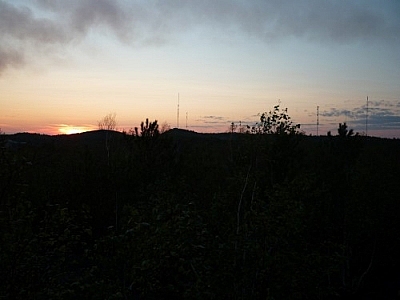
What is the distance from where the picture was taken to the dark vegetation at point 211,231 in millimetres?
6230

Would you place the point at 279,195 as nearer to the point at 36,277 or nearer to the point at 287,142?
the point at 36,277

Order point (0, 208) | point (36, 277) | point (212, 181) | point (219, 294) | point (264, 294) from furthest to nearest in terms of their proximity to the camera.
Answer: point (212, 181) < point (264, 294) < point (219, 294) < point (36, 277) < point (0, 208)

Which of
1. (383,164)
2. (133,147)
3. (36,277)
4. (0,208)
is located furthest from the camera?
(133,147)

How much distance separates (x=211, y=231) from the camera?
9.91 metres

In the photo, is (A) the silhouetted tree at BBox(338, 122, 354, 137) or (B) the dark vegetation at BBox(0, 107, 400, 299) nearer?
(B) the dark vegetation at BBox(0, 107, 400, 299)

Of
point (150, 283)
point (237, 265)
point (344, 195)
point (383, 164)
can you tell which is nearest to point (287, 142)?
point (344, 195)

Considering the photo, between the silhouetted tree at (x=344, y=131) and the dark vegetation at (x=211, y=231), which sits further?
the silhouetted tree at (x=344, y=131)

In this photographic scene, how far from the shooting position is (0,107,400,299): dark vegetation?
6.23m

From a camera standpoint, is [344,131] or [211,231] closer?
[211,231]

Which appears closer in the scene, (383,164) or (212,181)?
(212,181)

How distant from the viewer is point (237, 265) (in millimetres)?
8172

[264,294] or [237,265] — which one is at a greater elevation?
[237,265]

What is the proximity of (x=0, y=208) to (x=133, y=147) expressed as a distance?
18.9 metres

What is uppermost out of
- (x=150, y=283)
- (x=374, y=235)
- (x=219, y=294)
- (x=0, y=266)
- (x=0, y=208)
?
(x=0, y=208)
